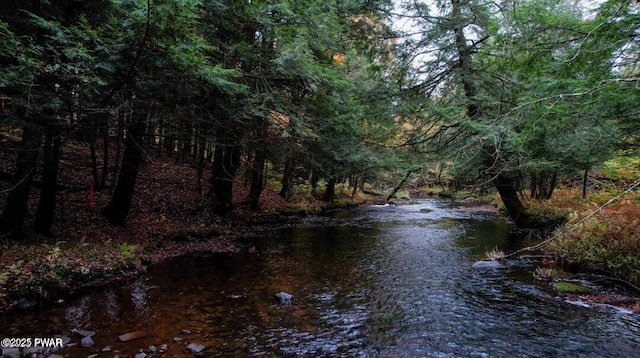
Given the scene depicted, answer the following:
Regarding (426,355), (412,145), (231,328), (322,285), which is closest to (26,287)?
(231,328)

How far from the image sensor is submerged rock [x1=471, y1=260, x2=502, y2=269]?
904cm

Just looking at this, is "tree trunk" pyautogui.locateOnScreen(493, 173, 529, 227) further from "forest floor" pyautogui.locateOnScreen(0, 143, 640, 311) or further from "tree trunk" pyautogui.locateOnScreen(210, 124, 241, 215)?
"tree trunk" pyautogui.locateOnScreen(210, 124, 241, 215)

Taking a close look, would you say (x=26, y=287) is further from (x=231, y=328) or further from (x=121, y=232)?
(x=121, y=232)

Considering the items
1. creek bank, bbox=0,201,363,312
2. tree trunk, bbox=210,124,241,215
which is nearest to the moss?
creek bank, bbox=0,201,363,312

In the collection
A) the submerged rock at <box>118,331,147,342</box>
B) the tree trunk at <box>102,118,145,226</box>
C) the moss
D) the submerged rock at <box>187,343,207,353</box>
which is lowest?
the submerged rock at <box>118,331,147,342</box>

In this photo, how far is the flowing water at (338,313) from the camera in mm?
4895

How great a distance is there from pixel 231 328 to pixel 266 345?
82 cm

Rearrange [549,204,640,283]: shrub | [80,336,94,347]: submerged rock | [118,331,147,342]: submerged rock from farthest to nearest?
1. [549,204,640,283]: shrub
2. [118,331,147,342]: submerged rock
3. [80,336,94,347]: submerged rock

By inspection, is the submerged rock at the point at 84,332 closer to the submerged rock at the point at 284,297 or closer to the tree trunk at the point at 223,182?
the submerged rock at the point at 284,297

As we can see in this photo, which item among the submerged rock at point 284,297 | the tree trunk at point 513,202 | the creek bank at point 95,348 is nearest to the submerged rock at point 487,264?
the submerged rock at point 284,297

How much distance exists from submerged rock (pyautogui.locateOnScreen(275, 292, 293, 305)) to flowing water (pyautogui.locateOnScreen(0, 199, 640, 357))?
0.30 ft

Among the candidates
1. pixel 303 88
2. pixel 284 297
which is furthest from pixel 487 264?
pixel 303 88

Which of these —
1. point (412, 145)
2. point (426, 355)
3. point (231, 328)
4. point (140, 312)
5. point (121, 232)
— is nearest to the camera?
point (426, 355)

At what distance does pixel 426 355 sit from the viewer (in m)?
4.72
